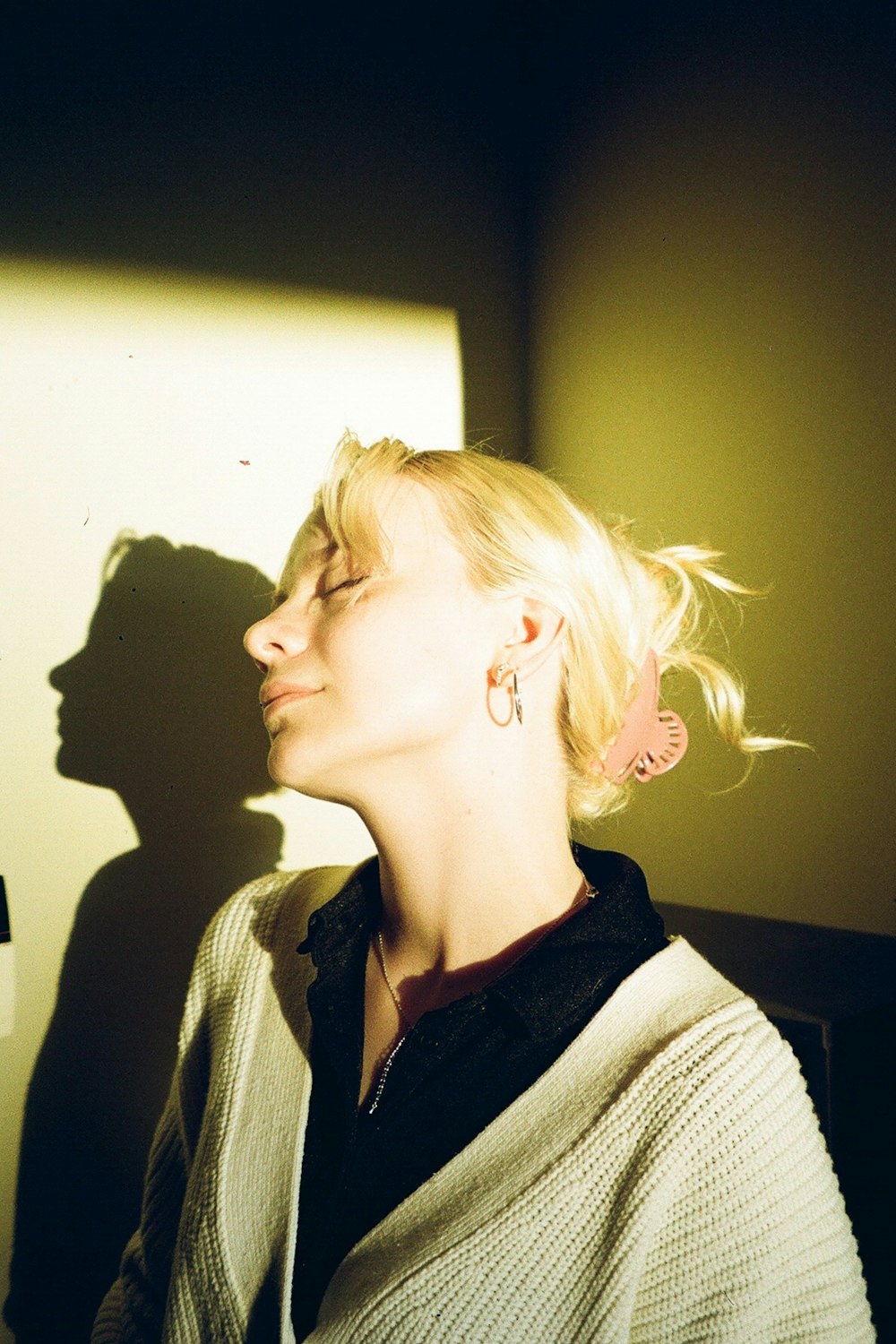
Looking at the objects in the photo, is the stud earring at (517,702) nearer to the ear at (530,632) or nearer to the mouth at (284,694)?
the ear at (530,632)

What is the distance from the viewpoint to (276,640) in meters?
0.87

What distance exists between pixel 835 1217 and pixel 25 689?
39.7 inches

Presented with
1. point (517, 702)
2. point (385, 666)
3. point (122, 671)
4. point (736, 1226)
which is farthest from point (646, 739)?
point (122, 671)

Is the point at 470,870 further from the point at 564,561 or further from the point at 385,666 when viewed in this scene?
the point at 564,561

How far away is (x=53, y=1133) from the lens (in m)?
1.02

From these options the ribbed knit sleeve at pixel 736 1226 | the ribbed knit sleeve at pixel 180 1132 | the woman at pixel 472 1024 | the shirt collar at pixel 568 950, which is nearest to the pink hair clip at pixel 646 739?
the woman at pixel 472 1024

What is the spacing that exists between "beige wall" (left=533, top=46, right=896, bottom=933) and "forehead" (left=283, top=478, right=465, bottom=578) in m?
0.53

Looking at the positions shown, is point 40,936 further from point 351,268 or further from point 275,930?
point 351,268

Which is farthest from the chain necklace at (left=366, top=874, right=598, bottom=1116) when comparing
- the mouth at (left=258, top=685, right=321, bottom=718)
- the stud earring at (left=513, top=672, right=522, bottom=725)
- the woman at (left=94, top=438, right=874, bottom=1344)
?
the mouth at (left=258, top=685, right=321, bottom=718)

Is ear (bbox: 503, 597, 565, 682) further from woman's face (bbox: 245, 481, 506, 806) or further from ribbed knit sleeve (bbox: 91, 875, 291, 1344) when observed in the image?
ribbed knit sleeve (bbox: 91, 875, 291, 1344)

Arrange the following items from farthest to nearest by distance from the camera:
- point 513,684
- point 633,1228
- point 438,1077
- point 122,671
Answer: point 122,671
point 513,684
point 438,1077
point 633,1228

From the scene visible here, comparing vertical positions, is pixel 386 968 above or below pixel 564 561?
below

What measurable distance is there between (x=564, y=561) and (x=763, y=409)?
1.53 feet

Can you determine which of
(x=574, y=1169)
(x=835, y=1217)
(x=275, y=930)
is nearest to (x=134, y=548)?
(x=275, y=930)
